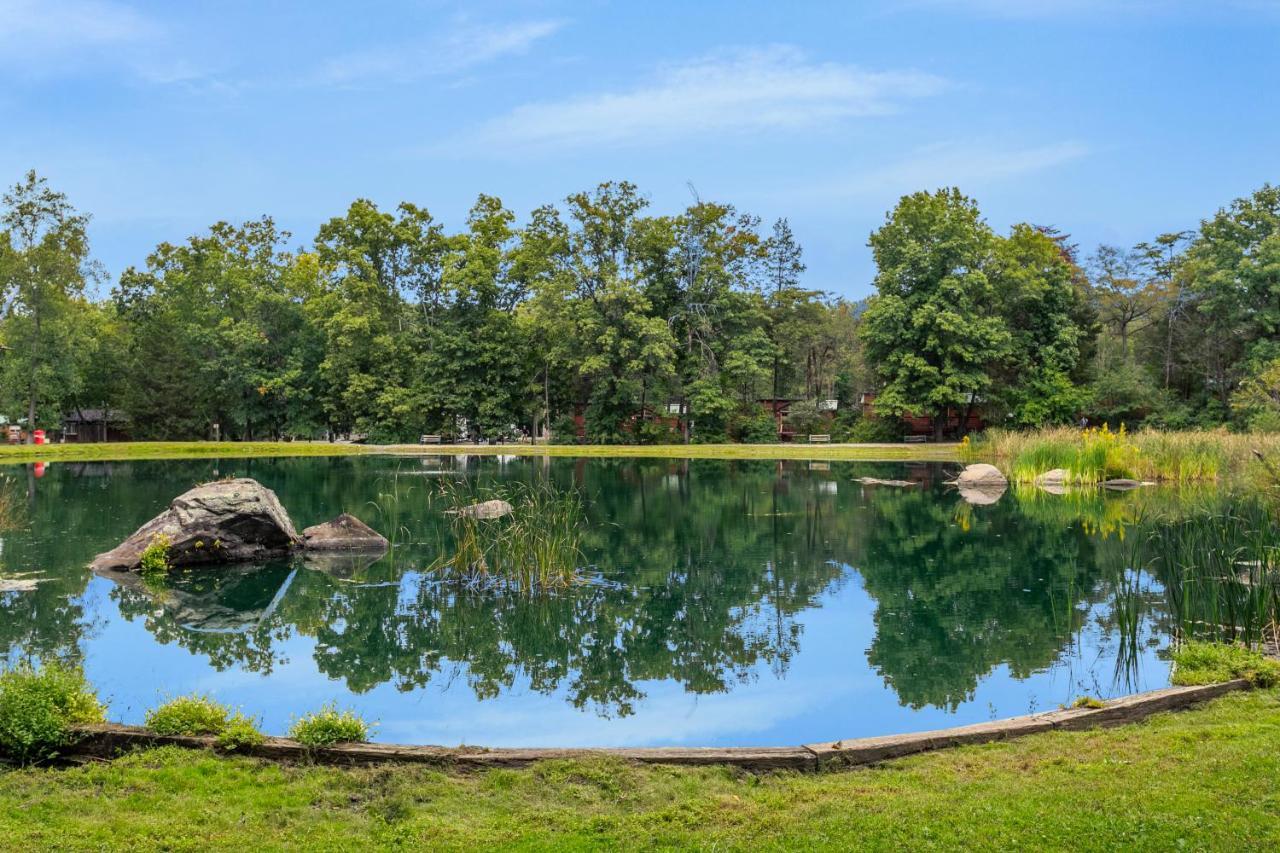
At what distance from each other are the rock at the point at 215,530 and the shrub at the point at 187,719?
8.64m

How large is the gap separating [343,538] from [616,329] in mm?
31044

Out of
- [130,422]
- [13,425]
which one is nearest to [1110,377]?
[130,422]

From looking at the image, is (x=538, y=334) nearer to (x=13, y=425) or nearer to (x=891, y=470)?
(x=891, y=470)

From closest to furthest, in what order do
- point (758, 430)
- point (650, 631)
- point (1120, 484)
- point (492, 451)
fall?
point (650, 631), point (1120, 484), point (492, 451), point (758, 430)

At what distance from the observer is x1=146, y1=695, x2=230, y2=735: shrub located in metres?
5.82

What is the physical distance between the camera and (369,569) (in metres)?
13.7

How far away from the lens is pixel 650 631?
33.4ft

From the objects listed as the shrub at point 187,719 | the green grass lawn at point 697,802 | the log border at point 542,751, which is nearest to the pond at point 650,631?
the shrub at point 187,719

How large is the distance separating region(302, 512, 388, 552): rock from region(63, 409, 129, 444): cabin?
168 ft

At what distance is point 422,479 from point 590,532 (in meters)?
11.7

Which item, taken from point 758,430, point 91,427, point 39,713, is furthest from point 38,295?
point 39,713

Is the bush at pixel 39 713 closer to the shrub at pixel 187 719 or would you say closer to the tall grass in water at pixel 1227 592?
the shrub at pixel 187 719

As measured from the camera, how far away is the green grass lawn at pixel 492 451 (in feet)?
132

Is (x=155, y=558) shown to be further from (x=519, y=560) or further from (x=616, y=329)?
(x=616, y=329)
